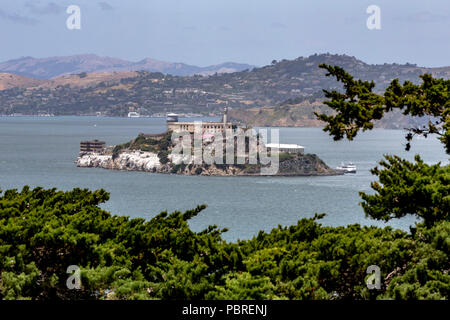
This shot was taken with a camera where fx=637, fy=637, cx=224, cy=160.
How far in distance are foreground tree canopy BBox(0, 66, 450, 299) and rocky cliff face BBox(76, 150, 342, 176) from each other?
113567 millimetres

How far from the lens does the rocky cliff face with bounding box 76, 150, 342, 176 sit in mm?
132125

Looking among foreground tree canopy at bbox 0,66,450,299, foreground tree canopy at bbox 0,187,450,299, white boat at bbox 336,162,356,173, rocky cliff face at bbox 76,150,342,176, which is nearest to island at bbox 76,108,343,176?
rocky cliff face at bbox 76,150,342,176

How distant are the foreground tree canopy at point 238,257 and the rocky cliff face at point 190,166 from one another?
113567 mm

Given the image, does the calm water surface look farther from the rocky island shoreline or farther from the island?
the island

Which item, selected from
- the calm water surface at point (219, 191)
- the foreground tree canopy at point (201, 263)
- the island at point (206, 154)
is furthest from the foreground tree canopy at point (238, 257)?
the island at point (206, 154)

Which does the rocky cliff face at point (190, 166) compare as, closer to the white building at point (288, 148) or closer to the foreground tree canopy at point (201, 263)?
the white building at point (288, 148)

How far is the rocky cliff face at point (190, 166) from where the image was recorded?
433ft

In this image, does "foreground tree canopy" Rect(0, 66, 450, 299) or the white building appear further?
the white building

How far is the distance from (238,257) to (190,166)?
4799 inches

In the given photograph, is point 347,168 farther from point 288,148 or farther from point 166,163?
point 166,163

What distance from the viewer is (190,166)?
136 metres

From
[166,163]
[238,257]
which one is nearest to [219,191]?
[166,163]
